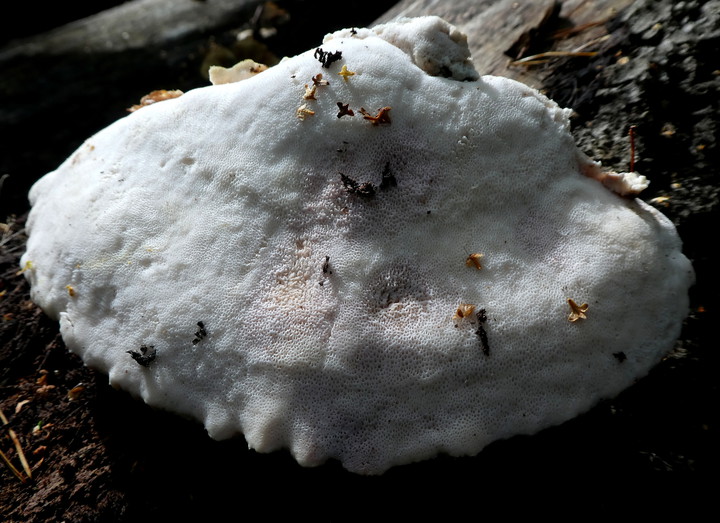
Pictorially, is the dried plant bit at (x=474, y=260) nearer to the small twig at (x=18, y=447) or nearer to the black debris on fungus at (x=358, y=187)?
the black debris on fungus at (x=358, y=187)

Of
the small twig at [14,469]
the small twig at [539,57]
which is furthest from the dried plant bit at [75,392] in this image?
the small twig at [539,57]

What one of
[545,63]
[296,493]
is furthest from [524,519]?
[545,63]

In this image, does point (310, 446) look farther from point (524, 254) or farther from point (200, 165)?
point (200, 165)

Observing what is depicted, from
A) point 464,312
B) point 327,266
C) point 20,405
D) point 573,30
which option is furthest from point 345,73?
point 20,405

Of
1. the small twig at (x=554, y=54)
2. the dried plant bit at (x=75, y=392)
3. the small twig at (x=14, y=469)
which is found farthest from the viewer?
the small twig at (x=554, y=54)

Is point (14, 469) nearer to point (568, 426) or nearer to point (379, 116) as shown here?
point (379, 116)

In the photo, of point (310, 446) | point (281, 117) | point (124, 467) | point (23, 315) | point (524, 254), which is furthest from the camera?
point (23, 315)

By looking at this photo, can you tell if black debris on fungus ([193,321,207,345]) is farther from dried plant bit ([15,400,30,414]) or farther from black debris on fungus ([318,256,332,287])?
dried plant bit ([15,400,30,414])

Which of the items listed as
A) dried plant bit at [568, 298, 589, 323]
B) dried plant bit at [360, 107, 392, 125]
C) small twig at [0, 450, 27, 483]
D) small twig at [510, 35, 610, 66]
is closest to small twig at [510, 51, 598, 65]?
small twig at [510, 35, 610, 66]
